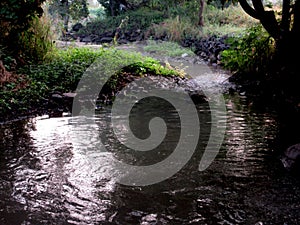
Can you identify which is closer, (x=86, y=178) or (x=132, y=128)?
(x=86, y=178)

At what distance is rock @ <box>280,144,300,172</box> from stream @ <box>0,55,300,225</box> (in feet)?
0.42

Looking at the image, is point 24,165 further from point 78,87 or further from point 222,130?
point 78,87

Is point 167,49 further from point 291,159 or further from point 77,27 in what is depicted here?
point 77,27

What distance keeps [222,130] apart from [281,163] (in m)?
1.61

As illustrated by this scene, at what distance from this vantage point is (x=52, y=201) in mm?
3752

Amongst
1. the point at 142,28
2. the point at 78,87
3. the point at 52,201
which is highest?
the point at 142,28

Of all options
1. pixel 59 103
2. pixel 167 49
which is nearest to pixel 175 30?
pixel 167 49

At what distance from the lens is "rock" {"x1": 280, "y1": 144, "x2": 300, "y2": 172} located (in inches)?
176

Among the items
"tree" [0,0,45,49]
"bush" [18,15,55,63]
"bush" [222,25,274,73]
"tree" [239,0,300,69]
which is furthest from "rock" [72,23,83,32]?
"tree" [239,0,300,69]

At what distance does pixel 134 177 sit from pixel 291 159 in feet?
6.82

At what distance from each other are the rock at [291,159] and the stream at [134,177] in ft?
0.42

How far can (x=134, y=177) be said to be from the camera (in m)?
4.38

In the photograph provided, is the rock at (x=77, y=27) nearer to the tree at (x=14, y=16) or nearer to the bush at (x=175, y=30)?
the bush at (x=175, y=30)

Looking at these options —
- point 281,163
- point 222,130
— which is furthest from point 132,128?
point 281,163
